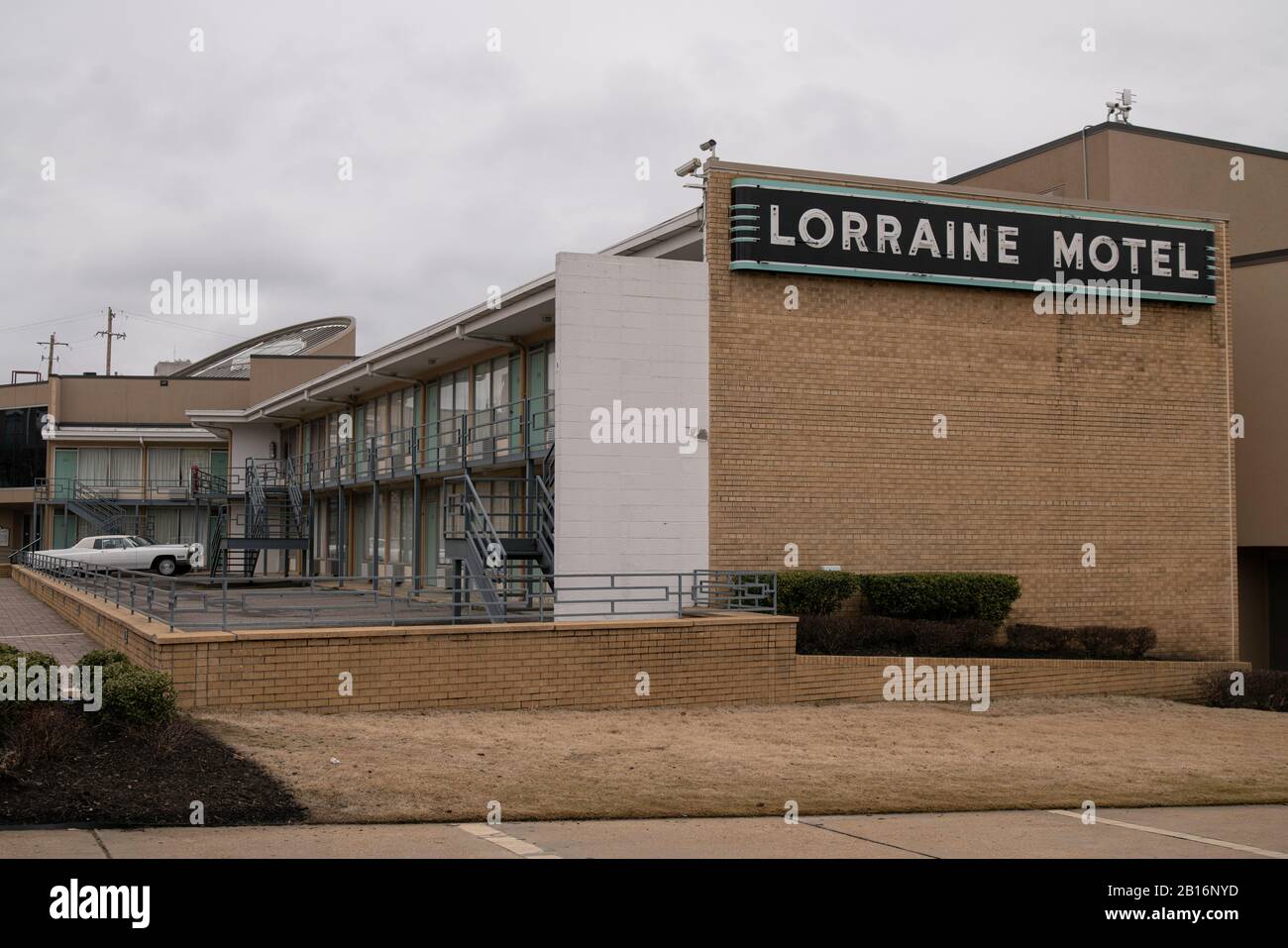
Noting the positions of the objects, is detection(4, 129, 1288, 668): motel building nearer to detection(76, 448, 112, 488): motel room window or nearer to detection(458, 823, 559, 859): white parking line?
detection(458, 823, 559, 859): white parking line

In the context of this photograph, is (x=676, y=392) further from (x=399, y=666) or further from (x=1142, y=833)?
(x=1142, y=833)

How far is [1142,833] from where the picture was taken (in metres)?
10.1

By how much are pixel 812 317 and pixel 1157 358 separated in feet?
22.7

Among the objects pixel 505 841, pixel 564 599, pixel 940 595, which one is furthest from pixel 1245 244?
pixel 505 841

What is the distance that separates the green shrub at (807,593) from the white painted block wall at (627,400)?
4.39ft

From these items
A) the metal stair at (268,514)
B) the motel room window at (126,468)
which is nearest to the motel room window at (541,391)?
the metal stair at (268,514)

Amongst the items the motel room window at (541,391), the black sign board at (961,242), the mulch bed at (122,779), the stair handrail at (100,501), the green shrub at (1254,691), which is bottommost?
the green shrub at (1254,691)

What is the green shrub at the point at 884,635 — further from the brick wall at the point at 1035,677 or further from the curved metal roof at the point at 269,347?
the curved metal roof at the point at 269,347

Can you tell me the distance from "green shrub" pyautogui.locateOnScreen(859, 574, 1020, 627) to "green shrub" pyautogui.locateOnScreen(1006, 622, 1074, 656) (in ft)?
1.12

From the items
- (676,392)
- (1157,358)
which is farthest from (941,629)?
(1157,358)

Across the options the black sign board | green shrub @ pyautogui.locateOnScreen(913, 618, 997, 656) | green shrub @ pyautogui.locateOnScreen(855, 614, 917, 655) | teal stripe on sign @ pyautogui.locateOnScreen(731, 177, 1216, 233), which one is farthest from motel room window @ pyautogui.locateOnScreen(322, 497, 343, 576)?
green shrub @ pyautogui.locateOnScreen(913, 618, 997, 656)

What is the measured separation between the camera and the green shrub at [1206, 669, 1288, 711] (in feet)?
66.7

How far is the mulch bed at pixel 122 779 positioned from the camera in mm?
8914

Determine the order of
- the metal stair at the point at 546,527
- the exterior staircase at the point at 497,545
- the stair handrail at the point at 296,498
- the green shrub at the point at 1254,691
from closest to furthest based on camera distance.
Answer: the exterior staircase at the point at 497,545 < the metal stair at the point at 546,527 < the green shrub at the point at 1254,691 < the stair handrail at the point at 296,498
